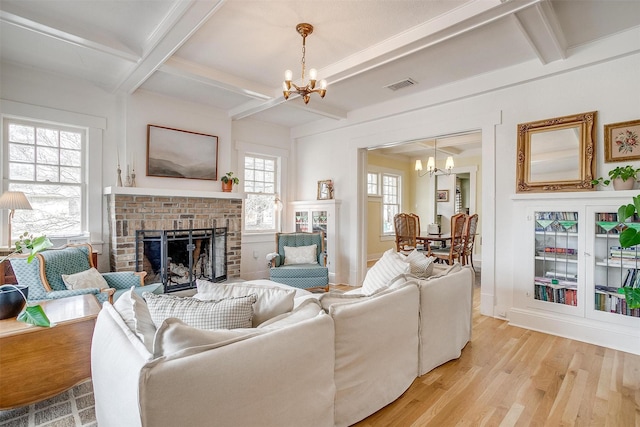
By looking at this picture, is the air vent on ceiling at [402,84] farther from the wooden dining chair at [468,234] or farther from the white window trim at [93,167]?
the white window trim at [93,167]

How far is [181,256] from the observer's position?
4.52 meters

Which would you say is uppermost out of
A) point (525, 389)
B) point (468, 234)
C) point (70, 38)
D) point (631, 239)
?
point (70, 38)

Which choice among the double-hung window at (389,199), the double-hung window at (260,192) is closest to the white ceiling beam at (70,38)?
the double-hung window at (260,192)

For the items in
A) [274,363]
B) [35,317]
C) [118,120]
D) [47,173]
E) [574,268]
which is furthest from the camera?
[118,120]

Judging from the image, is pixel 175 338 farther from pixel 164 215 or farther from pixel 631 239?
pixel 164 215

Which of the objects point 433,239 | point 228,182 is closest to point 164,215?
point 228,182

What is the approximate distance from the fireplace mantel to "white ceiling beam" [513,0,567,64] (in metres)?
4.01

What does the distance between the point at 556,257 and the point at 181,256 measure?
4553 millimetres

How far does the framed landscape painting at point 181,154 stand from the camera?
4.38 m

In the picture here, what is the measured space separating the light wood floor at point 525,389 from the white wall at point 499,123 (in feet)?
3.15

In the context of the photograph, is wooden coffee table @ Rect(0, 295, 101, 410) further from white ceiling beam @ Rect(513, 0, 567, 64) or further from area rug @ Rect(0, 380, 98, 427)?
white ceiling beam @ Rect(513, 0, 567, 64)

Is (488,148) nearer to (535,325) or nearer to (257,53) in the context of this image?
(535,325)

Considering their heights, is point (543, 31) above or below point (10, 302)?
above

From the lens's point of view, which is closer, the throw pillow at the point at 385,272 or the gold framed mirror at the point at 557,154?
the throw pillow at the point at 385,272
